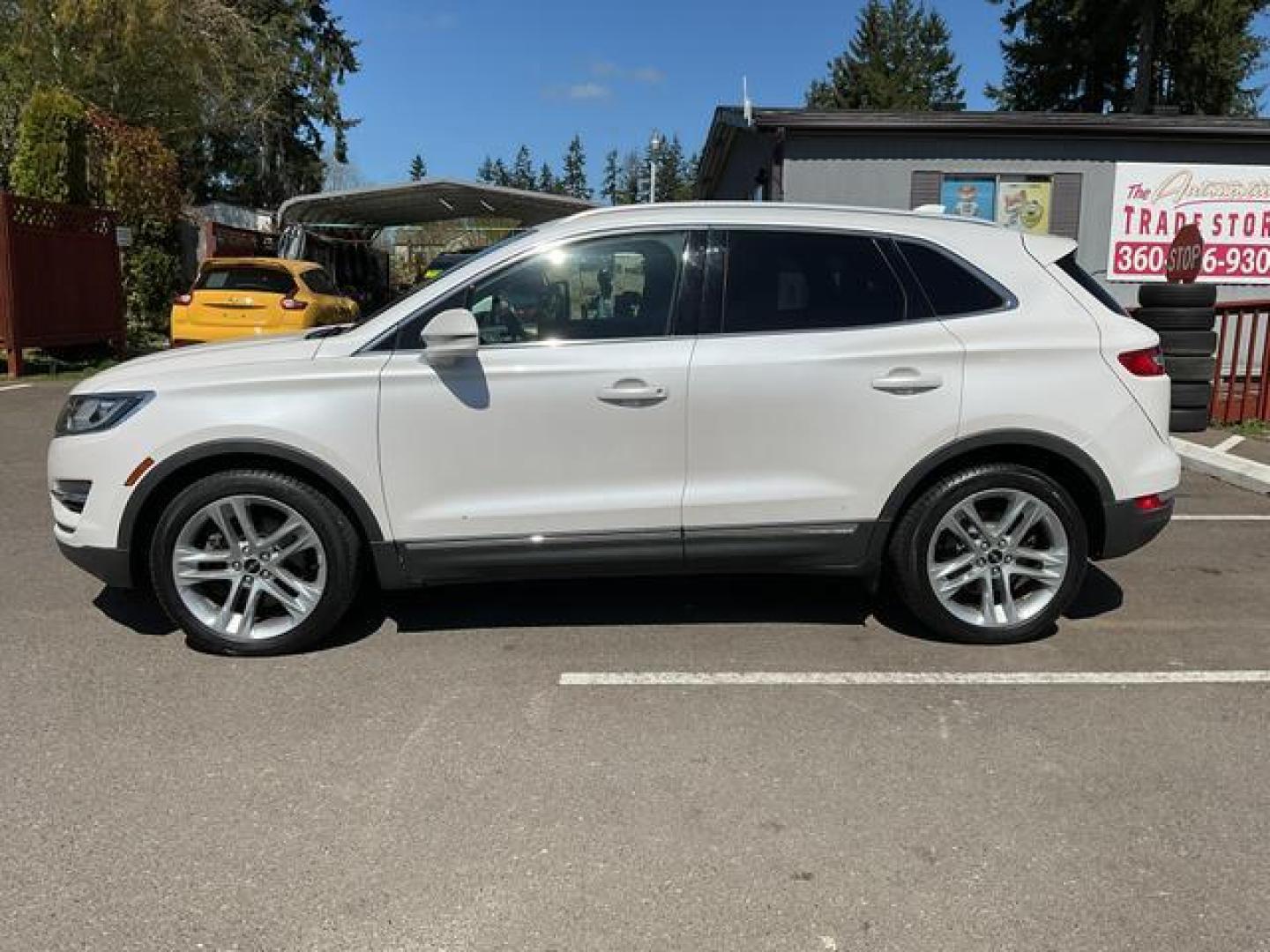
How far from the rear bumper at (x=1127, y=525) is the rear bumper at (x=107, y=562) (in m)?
4.09

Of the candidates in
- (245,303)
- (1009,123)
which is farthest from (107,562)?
(1009,123)

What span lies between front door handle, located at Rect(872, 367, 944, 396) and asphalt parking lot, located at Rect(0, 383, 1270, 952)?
1117mm

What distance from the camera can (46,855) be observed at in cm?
288

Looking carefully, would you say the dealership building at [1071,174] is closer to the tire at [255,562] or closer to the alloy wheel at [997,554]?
the alloy wheel at [997,554]

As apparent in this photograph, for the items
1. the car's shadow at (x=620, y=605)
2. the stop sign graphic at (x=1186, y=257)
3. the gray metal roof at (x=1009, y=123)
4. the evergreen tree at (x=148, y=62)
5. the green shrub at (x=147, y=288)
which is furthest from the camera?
the evergreen tree at (x=148, y=62)

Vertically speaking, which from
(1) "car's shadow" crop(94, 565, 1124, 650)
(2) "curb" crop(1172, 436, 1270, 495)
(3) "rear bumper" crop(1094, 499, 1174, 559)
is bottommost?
(1) "car's shadow" crop(94, 565, 1124, 650)

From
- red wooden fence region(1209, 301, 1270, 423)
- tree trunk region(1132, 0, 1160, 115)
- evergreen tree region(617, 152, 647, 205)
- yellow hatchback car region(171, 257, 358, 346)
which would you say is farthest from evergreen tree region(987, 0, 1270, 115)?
evergreen tree region(617, 152, 647, 205)

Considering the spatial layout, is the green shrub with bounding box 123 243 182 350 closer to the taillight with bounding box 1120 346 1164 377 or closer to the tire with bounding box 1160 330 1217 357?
the tire with bounding box 1160 330 1217 357

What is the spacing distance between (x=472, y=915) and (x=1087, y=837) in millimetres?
1771

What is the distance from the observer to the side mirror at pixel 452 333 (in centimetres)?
404

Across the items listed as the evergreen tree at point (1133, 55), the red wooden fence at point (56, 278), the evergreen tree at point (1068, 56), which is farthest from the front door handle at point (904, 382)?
the evergreen tree at point (1068, 56)

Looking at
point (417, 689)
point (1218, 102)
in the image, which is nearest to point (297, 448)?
point (417, 689)

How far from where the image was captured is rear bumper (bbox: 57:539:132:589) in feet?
13.9

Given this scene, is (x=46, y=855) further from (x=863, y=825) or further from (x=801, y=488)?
(x=801, y=488)
